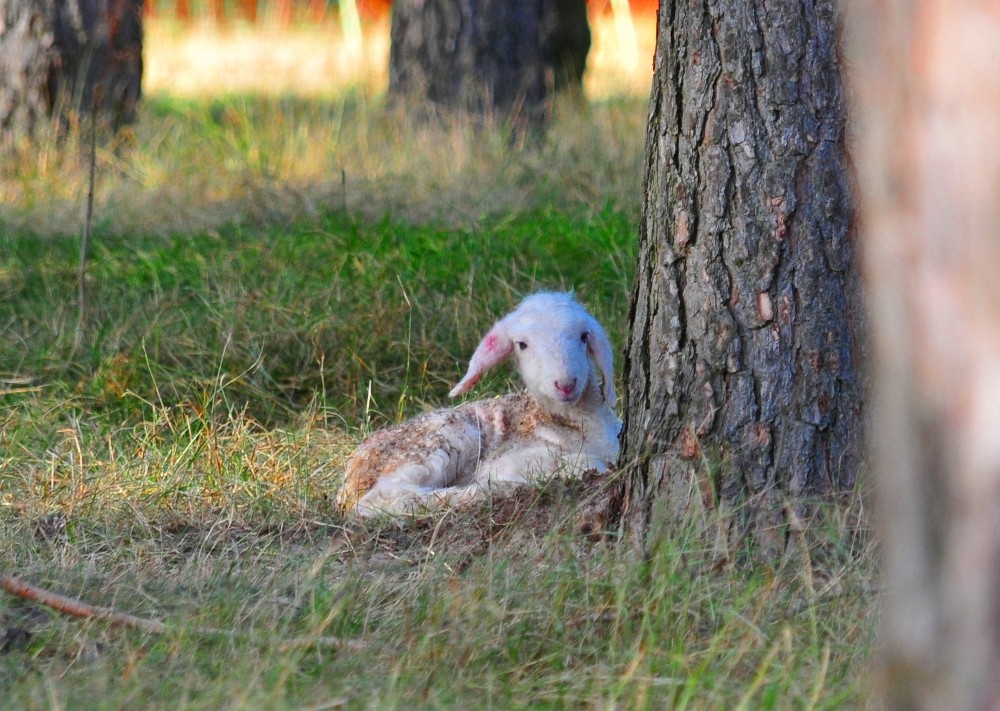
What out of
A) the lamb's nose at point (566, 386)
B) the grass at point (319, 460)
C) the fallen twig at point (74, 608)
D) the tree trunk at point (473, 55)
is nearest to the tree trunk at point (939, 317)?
the grass at point (319, 460)

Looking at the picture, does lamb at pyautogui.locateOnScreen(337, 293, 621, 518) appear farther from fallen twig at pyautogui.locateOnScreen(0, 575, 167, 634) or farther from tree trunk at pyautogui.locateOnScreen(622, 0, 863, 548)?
fallen twig at pyautogui.locateOnScreen(0, 575, 167, 634)

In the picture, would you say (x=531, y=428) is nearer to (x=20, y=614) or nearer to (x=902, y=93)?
(x=20, y=614)

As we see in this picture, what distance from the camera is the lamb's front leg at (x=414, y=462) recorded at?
3820 mm

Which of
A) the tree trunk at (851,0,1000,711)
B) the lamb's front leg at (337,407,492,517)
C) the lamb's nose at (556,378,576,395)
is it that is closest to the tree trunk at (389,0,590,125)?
the lamb's front leg at (337,407,492,517)

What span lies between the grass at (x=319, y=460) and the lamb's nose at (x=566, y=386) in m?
0.45

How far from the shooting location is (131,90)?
8.21 meters

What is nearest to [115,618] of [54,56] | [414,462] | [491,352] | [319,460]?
[414,462]

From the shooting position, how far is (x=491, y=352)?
4188 mm

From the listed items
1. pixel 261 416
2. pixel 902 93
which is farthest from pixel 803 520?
pixel 261 416

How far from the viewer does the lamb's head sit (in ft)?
13.1

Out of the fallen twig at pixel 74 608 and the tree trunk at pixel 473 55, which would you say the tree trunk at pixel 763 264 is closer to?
the fallen twig at pixel 74 608

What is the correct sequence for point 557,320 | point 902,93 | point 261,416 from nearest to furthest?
point 902,93 → point 557,320 → point 261,416

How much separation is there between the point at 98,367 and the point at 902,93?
13.2ft

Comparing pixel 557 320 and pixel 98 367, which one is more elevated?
pixel 557 320
